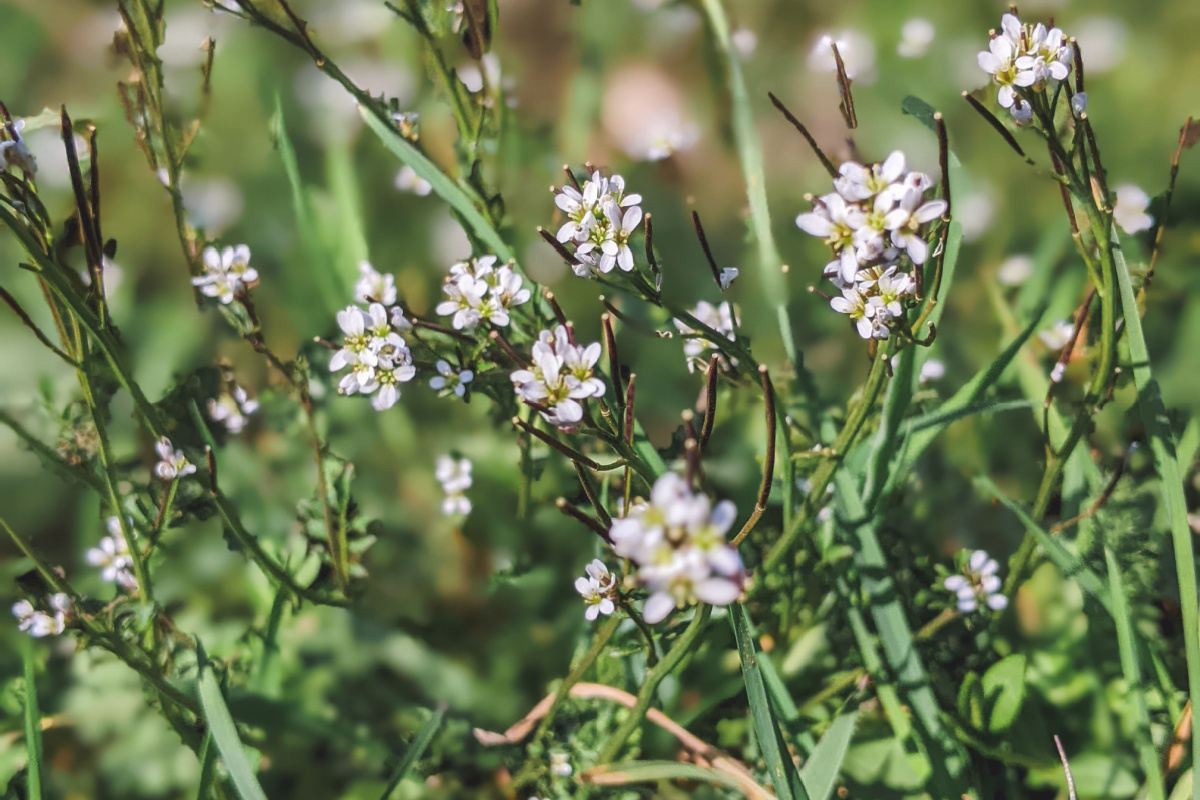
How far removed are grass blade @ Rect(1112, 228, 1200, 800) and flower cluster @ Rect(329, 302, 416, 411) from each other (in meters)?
0.81

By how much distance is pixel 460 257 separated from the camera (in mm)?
1482

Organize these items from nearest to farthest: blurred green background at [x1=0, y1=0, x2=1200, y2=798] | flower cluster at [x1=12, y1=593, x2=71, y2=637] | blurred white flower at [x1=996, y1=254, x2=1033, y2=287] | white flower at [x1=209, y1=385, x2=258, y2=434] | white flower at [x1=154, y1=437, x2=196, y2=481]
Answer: flower cluster at [x1=12, y1=593, x2=71, y2=637] < white flower at [x1=154, y1=437, x2=196, y2=481] < white flower at [x1=209, y1=385, x2=258, y2=434] < blurred green background at [x1=0, y1=0, x2=1200, y2=798] < blurred white flower at [x1=996, y1=254, x2=1033, y2=287]

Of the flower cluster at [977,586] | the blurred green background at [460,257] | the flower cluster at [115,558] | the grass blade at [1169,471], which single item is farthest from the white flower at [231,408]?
the grass blade at [1169,471]

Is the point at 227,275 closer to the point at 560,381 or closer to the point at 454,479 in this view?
the point at 454,479

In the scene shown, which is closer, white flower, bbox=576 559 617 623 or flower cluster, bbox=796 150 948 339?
flower cluster, bbox=796 150 948 339

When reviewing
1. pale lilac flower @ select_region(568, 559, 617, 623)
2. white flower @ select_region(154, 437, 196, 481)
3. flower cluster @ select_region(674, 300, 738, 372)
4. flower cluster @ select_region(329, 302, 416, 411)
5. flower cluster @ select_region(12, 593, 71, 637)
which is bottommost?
flower cluster @ select_region(12, 593, 71, 637)

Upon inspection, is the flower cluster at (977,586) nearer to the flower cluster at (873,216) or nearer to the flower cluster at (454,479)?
the flower cluster at (873,216)

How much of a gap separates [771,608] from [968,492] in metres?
0.51

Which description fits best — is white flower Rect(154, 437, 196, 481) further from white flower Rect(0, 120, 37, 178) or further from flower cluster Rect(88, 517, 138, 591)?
white flower Rect(0, 120, 37, 178)

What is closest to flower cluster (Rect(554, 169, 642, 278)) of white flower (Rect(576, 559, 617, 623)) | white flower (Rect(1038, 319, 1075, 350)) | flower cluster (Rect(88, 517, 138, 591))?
white flower (Rect(576, 559, 617, 623))

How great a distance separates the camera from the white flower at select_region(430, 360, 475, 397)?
91 centimetres

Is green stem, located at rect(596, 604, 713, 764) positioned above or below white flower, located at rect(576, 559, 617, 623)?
below

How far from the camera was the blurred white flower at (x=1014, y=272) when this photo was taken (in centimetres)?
162

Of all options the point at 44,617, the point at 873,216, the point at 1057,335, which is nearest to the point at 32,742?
the point at 44,617
